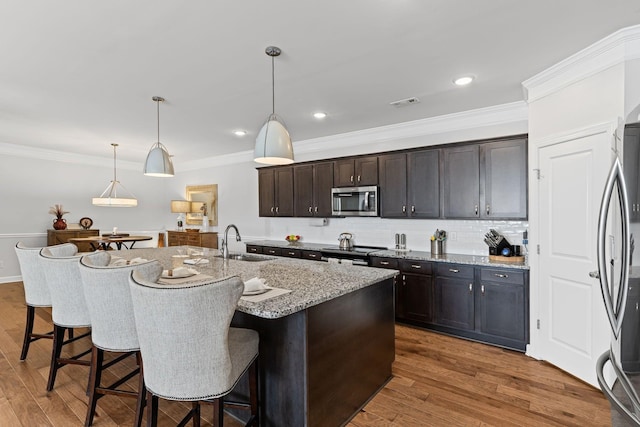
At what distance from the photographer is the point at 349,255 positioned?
449 cm

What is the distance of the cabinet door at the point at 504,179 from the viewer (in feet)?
11.5

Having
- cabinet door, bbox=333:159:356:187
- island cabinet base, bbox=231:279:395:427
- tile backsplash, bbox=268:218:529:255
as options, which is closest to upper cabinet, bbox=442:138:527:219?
tile backsplash, bbox=268:218:529:255

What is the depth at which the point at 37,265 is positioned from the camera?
277 cm

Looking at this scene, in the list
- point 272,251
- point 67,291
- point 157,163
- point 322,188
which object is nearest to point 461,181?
point 322,188

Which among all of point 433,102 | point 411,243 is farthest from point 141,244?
point 433,102

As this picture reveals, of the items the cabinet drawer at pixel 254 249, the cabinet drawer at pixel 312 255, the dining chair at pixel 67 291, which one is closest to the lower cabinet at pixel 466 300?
the cabinet drawer at pixel 312 255

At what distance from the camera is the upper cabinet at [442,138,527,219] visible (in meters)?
3.54

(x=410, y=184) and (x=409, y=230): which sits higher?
(x=410, y=184)

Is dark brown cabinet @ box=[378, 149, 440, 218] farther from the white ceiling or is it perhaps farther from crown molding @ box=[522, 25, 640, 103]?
crown molding @ box=[522, 25, 640, 103]

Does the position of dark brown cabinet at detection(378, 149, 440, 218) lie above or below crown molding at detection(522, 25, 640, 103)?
below

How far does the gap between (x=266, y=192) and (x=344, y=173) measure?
67.1 inches

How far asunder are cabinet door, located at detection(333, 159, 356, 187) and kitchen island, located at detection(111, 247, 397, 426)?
2.35 metres

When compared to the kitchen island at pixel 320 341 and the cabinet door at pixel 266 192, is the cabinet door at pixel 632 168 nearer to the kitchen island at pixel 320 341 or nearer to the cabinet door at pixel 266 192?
the kitchen island at pixel 320 341

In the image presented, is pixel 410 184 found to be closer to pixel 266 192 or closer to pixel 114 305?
pixel 266 192
